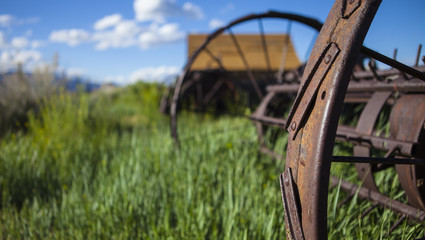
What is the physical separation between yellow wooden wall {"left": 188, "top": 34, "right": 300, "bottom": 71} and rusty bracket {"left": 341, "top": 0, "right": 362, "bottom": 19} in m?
6.62

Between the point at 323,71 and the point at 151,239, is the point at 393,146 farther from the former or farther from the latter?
the point at 151,239

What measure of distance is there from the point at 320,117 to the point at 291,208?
0.96 feet

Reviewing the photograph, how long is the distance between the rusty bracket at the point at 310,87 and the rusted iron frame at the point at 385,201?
76cm

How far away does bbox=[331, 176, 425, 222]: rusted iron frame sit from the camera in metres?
1.48

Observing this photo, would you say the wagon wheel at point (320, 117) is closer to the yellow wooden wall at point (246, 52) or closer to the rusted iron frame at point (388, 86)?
the rusted iron frame at point (388, 86)

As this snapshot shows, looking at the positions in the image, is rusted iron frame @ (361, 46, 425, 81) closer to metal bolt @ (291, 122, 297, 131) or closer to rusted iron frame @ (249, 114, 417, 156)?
metal bolt @ (291, 122, 297, 131)

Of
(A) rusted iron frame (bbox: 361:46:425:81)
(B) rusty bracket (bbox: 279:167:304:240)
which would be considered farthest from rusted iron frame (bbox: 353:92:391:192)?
(B) rusty bracket (bbox: 279:167:304:240)

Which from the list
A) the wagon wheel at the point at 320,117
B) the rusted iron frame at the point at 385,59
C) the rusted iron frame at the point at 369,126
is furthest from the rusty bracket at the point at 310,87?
the rusted iron frame at the point at 369,126

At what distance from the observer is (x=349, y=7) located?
2.89 ft

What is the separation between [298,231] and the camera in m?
0.91

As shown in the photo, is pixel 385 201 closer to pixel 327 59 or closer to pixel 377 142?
pixel 377 142

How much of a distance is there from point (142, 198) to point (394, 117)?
1563 millimetres

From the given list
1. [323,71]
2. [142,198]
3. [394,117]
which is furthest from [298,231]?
[142,198]

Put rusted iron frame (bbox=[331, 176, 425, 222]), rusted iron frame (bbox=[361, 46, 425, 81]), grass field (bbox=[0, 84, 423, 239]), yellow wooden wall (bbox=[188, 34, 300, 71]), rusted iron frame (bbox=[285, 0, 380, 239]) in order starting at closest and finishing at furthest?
rusted iron frame (bbox=[285, 0, 380, 239]) → rusted iron frame (bbox=[361, 46, 425, 81]) → rusted iron frame (bbox=[331, 176, 425, 222]) → grass field (bbox=[0, 84, 423, 239]) → yellow wooden wall (bbox=[188, 34, 300, 71])
